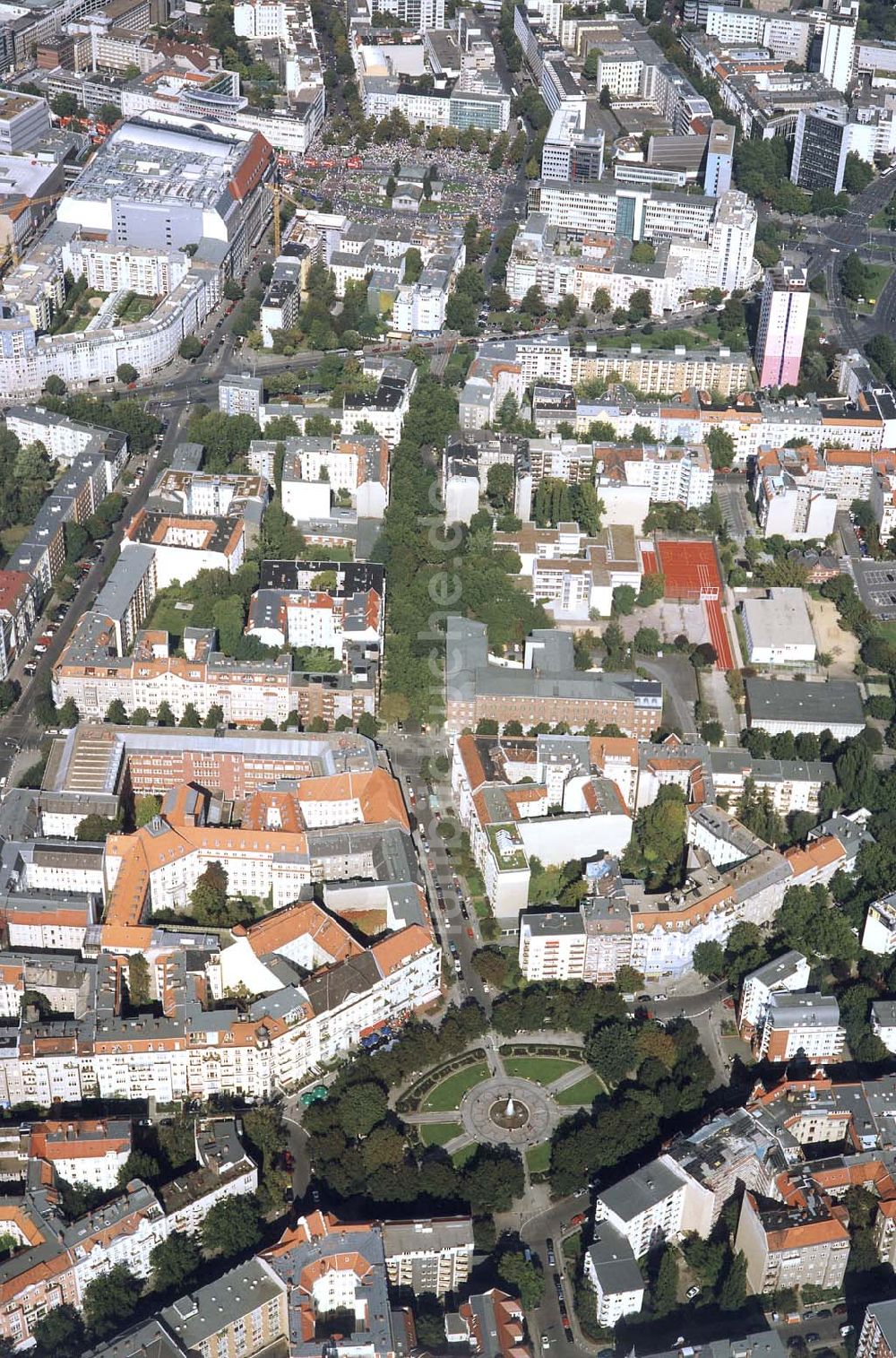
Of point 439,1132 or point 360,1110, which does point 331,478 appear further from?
point 439,1132

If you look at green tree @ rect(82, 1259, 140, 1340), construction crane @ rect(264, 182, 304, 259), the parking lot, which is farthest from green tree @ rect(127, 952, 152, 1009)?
construction crane @ rect(264, 182, 304, 259)

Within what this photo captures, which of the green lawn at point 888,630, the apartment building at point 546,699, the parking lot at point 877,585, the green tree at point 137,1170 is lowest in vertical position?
the green tree at point 137,1170

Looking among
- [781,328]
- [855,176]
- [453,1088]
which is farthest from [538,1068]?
[855,176]

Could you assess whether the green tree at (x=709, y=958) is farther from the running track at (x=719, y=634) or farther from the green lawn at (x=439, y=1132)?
the running track at (x=719, y=634)

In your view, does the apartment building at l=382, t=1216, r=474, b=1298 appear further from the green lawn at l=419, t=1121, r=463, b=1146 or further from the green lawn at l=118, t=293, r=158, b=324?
the green lawn at l=118, t=293, r=158, b=324

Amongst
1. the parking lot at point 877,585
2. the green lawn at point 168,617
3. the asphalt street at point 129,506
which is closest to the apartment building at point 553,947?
the asphalt street at point 129,506

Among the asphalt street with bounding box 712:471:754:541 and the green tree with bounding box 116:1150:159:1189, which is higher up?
the asphalt street with bounding box 712:471:754:541
